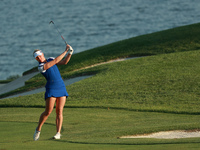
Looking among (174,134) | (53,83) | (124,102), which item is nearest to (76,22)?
(124,102)

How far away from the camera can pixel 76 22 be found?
9656 centimetres

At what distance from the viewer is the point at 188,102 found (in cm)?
1850

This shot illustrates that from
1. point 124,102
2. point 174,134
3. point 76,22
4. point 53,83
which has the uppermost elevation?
point 53,83

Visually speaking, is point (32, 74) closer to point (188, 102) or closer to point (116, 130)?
point (188, 102)

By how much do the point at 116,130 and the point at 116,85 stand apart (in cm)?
839

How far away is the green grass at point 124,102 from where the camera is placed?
38.2 feet

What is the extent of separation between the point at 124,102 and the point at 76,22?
7843 cm

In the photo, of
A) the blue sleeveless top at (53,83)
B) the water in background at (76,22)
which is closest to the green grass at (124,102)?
the blue sleeveless top at (53,83)

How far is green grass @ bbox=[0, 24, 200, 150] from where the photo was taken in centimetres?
1165

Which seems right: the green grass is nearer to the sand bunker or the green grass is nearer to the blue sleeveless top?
the sand bunker

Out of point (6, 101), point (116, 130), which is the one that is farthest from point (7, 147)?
point (6, 101)

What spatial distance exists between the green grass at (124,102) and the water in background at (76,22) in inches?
1049

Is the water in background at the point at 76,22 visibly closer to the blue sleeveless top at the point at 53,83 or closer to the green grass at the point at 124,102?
the green grass at the point at 124,102

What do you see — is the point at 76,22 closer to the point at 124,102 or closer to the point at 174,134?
the point at 124,102
